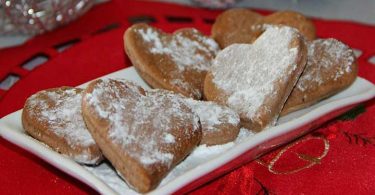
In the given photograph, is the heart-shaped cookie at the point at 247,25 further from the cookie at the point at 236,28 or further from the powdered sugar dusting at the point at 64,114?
the powdered sugar dusting at the point at 64,114

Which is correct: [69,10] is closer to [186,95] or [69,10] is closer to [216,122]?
[186,95]

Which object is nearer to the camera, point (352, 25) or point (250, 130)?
point (250, 130)

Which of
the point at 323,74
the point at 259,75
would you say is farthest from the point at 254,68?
the point at 323,74

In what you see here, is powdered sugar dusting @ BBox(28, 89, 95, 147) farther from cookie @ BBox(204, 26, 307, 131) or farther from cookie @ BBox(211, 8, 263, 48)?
cookie @ BBox(211, 8, 263, 48)

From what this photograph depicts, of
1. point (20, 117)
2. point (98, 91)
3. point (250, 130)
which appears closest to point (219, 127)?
point (250, 130)

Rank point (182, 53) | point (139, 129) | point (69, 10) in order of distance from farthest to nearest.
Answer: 1. point (69, 10)
2. point (182, 53)
3. point (139, 129)

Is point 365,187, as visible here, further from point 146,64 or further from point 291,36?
point 146,64

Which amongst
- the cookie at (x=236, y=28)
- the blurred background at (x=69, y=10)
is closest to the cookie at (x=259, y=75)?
the cookie at (x=236, y=28)
